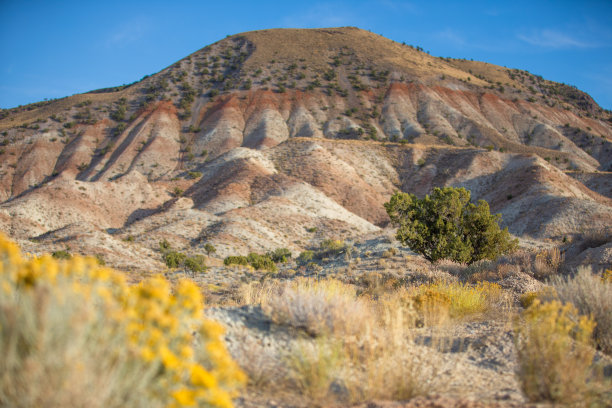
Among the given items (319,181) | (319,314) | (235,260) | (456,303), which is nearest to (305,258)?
(235,260)

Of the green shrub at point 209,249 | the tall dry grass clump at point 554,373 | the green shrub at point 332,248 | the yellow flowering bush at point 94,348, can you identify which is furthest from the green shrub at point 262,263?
the yellow flowering bush at point 94,348

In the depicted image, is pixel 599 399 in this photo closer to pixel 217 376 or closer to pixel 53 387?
pixel 217 376

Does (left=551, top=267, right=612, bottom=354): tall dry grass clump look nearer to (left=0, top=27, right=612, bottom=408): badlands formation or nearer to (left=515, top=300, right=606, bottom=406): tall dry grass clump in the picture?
(left=0, top=27, right=612, bottom=408): badlands formation

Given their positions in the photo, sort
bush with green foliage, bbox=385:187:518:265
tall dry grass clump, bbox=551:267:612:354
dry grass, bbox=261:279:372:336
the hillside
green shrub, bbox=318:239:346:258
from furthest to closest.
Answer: the hillside
green shrub, bbox=318:239:346:258
bush with green foliage, bbox=385:187:518:265
tall dry grass clump, bbox=551:267:612:354
dry grass, bbox=261:279:372:336

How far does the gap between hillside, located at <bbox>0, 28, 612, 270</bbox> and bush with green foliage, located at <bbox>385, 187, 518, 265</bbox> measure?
11739mm

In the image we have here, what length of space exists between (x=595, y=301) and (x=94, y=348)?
7024 millimetres

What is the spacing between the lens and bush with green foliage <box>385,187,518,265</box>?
18.0 meters

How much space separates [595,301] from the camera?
6184 millimetres

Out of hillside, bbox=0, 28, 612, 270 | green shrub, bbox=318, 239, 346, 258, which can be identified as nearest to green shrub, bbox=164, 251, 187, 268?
hillside, bbox=0, 28, 612, 270

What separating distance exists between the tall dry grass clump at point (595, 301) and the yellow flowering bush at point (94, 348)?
5.93 meters

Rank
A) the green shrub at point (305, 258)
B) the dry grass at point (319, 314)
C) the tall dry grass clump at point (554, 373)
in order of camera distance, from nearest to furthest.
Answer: the tall dry grass clump at point (554, 373) < the dry grass at point (319, 314) < the green shrub at point (305, 258)

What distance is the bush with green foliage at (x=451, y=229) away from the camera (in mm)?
18016

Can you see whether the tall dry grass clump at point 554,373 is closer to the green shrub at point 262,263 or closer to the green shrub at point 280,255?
the green shrub at point 262,263

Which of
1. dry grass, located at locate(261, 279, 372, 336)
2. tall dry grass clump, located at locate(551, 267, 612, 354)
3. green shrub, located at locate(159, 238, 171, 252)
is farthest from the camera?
green shrub, located at locate(159, 238, 171, 252)
